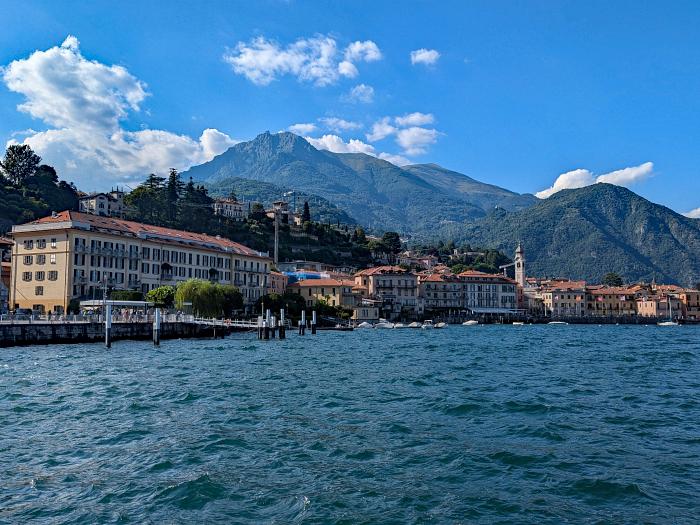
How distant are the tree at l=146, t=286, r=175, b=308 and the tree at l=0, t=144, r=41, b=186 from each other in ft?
228

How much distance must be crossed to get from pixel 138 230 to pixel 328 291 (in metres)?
38.1

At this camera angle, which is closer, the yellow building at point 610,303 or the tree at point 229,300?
the tree at point 229,300

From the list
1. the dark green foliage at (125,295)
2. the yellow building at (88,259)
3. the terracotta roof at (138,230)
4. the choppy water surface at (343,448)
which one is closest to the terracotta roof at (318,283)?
the terracotta roof at (138,230)

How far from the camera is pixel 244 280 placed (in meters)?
97.2

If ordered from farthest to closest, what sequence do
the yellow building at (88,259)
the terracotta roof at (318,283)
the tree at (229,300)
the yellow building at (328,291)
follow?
the terracotta roof at (318,283), the yellow building at (328,291), the tree at (229,300), the yellow building at (88,259)

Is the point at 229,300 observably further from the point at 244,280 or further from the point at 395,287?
the point at 395,287

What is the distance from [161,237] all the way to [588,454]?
74.3 m

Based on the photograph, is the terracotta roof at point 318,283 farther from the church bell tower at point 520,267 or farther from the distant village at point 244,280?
the church bell tower at point 520,267

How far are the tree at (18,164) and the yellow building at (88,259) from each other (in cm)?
5739

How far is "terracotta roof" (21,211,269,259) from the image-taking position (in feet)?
236

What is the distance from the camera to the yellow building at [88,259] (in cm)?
6825

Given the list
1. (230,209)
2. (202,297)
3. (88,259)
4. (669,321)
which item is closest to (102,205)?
(230,209)

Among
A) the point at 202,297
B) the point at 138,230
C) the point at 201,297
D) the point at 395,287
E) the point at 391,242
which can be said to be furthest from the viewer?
the point at 391,242

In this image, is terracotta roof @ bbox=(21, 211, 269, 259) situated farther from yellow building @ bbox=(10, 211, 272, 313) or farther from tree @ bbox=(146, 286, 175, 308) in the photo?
tree @ bbox=(146, 286, 175, 308)
